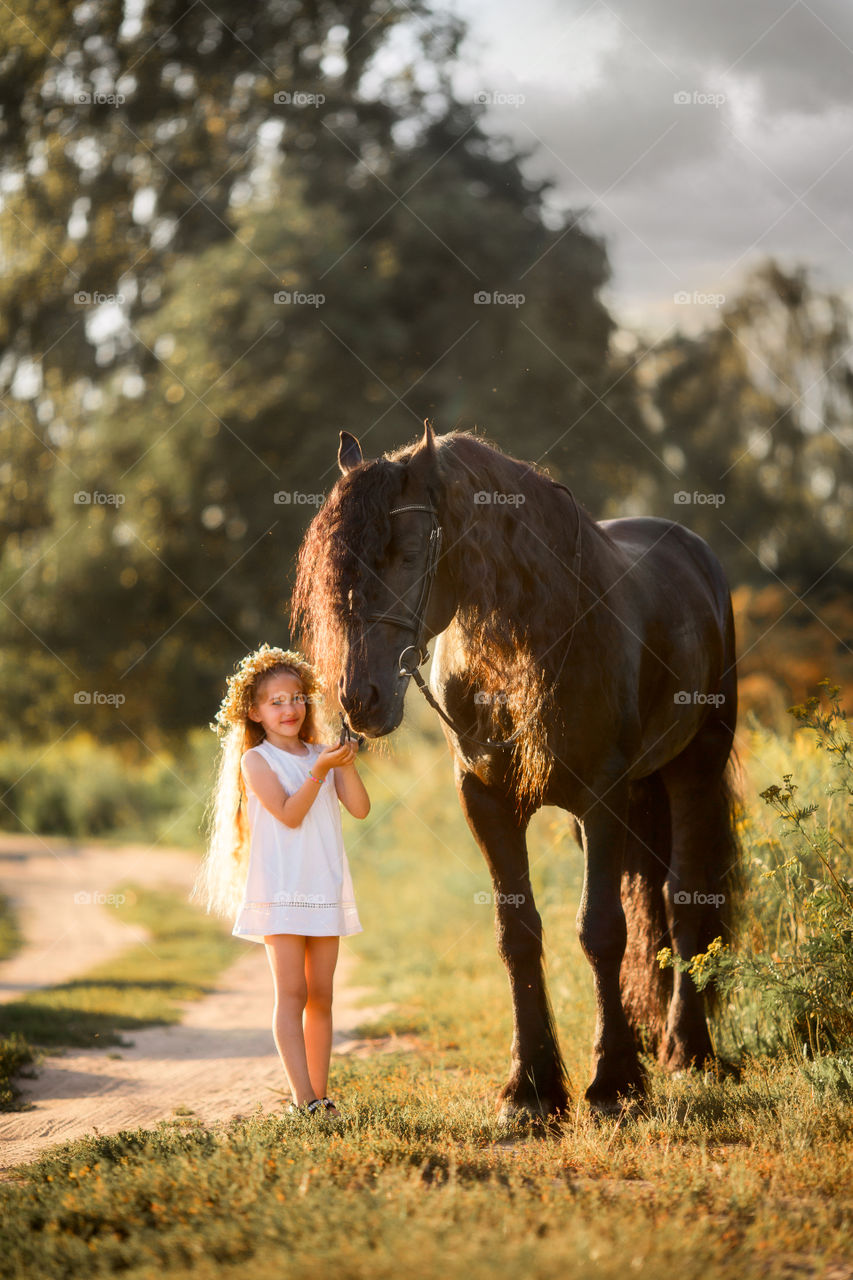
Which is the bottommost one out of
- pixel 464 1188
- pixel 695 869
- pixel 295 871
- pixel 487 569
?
pixel 464 1188

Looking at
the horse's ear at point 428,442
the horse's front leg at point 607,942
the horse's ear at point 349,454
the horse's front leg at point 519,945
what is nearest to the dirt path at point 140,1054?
the horse's front leg at point 519,945

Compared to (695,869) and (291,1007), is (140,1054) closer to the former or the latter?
(291,1007)

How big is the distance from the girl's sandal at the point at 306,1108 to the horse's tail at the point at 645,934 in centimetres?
182

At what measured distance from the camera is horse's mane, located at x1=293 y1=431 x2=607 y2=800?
368cm

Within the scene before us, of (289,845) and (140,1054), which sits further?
(140,1054)

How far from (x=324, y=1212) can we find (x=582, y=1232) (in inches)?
26.3

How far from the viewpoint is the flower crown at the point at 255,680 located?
4500 millimetres

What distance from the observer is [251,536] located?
16.0 meters

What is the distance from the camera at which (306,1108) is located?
4047 mm

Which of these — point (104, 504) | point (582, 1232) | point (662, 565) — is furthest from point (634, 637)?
point (104, 504)

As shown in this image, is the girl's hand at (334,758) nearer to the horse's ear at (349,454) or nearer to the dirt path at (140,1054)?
the horse's ear at (349,454)

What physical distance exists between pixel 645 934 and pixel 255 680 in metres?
2.27

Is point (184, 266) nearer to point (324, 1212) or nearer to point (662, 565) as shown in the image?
point (662, 565)

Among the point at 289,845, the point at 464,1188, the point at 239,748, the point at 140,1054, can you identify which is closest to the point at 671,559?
the point at 239,748
